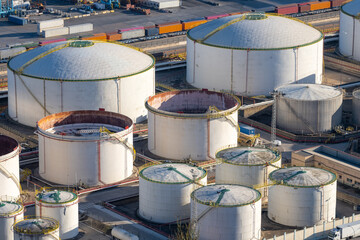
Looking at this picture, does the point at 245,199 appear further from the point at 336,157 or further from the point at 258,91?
the point at 258,91

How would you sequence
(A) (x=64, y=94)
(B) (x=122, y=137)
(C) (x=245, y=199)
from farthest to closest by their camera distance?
(A) (x=64, y=94) < (B) (x=122, y=137) < (C) (x=245, y=199)

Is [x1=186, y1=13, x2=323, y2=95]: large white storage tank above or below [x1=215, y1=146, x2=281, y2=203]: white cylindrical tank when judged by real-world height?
above

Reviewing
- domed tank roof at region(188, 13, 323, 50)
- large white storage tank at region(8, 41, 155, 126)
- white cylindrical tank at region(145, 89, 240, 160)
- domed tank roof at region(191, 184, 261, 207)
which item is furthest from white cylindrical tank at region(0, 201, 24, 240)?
domed tank roof at region(188, 13, 323, 50)

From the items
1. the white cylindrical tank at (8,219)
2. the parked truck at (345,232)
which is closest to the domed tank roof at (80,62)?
the white cylindrical tank at (8,219)

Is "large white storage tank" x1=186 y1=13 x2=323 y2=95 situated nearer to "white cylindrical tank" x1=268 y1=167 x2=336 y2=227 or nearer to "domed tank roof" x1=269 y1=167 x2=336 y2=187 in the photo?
"domed tank roof" x1=269 y1=167 x2=336 y2=187

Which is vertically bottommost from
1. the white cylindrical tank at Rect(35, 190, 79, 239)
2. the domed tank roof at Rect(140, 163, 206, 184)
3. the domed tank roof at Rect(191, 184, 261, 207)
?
the white cylindrical tank at Rect(35, 190, 79, 239)

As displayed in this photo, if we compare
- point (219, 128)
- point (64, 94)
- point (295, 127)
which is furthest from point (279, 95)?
point (64, 94)

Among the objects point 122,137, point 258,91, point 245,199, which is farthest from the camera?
point 258,91
